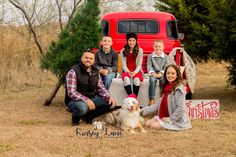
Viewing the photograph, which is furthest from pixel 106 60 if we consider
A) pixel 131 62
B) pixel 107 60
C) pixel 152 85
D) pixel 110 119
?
pixel 110 119

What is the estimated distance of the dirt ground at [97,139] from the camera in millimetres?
6301

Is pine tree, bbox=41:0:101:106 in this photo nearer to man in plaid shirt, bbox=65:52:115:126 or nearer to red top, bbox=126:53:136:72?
red top, bbox=126:53:136:72

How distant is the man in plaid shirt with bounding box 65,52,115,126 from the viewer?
26.2 feet

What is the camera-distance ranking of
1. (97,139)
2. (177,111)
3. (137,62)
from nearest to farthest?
1. (97,139)
2. (177,111)
3. (137,62)

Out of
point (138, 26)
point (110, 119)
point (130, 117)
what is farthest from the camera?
point (138, 26)

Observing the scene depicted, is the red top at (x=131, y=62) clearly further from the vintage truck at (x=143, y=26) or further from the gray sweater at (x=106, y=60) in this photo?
the vintage truck at (x=143, y=26)

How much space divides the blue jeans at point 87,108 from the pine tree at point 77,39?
1.76 metres

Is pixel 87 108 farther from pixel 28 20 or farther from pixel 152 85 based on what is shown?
pixel 28 20

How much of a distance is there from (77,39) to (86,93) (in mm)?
1943

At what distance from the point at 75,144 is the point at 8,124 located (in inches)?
82.8

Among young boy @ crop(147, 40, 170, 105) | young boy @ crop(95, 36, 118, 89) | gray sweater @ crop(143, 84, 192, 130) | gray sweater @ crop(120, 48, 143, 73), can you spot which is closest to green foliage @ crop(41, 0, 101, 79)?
young boy @ crop(95, 36, 118, 89)

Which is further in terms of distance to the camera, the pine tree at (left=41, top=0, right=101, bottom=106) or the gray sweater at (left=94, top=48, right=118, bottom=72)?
the pine tree at (left=41, top=0, right=101, bottom=106)

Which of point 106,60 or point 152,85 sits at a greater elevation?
point 106,60

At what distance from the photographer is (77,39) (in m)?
9.91
